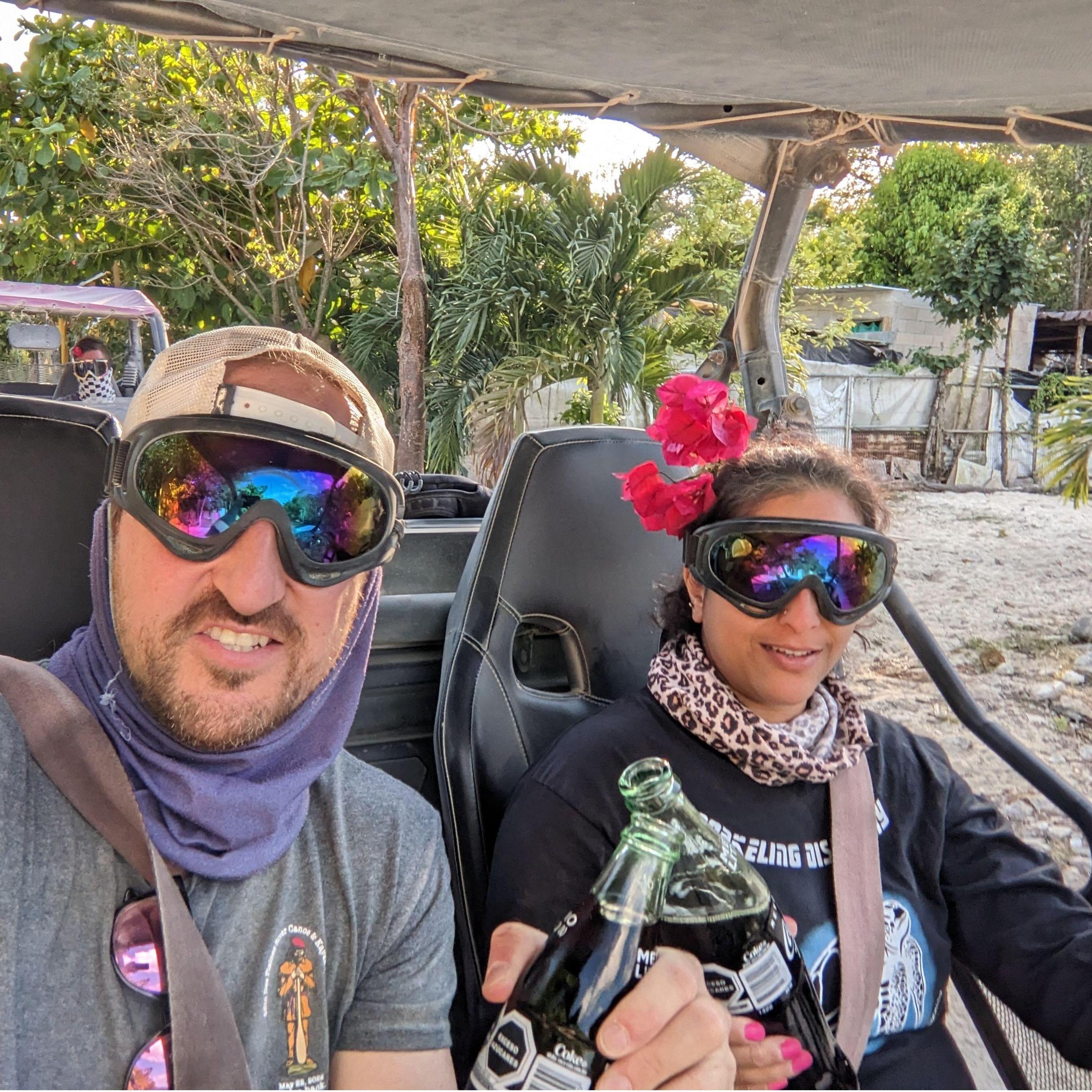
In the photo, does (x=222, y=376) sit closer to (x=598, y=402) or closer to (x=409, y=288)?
(x=598, y=402)

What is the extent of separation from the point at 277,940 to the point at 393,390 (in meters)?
11.3

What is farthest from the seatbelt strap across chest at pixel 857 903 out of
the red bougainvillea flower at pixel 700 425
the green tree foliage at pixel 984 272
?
the green tree foliage at pixel 984 272

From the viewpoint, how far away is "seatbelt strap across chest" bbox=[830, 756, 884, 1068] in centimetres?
167

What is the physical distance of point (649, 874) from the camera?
94 cm

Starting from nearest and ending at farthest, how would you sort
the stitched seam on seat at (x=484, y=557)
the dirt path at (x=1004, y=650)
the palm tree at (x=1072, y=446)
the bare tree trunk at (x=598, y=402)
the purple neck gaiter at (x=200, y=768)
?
1. the purple neck gaiter at (x=200, y=768)
2. the stitched seam on seat at (x=484, y=557)
3. the dirt path at (x=1004, y=650)
4. the palm tree at (x=1072, y=446)
5. the bare tree trunk at (x=598, y=402)

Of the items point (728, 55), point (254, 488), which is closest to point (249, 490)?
point (254, 488)

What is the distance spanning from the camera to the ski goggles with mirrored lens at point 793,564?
1.88 metres

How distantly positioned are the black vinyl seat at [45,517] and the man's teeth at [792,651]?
117 cm

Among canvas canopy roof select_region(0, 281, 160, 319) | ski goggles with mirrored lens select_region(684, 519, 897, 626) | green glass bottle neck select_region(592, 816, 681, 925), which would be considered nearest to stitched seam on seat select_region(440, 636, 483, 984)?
ski goggles with mirrored lens select_region(684, 519, 897, 626)

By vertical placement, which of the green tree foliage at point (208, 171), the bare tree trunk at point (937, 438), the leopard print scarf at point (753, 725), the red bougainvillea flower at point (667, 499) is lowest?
the bare tree trunk at point (937, 438)

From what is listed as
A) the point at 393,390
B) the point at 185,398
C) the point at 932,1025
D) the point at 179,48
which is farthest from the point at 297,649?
the point at 179,48

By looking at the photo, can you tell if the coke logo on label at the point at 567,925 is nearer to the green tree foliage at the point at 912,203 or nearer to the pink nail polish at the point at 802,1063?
the pink nail polish at the point at 802,1063

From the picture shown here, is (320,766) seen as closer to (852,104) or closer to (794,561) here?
(794,561)

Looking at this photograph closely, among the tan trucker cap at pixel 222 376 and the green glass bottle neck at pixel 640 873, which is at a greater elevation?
the tan trucker cap at pixel 222 376
